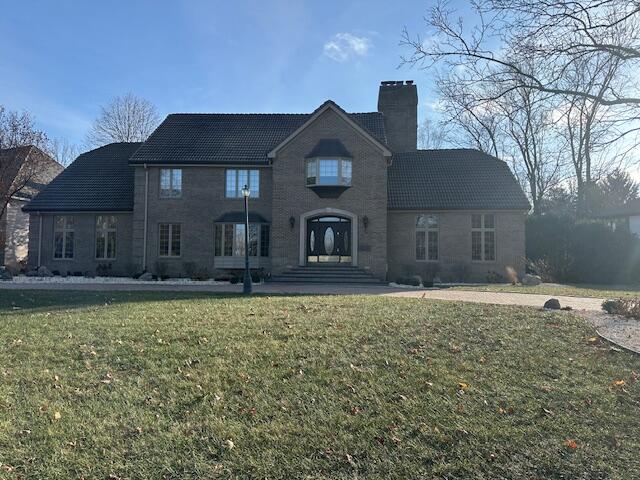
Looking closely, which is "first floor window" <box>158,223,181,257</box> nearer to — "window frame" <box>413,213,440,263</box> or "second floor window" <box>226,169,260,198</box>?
"second floor window" <box>226,169,260,198</box>

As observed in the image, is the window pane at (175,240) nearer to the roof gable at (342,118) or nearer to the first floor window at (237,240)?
the first floor window at (237,240)

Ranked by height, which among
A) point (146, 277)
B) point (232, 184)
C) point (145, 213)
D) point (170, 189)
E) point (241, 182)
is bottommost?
point (146, 277)

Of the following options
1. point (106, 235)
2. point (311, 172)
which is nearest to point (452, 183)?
point (311, 172)

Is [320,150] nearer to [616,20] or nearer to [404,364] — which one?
[616,20]

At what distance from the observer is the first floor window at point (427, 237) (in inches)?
951

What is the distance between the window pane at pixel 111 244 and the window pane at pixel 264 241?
851 centimetres

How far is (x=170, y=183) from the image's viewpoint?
24.8m

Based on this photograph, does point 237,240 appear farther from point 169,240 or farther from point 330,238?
point 330,238

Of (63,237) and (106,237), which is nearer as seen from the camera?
(106,237)

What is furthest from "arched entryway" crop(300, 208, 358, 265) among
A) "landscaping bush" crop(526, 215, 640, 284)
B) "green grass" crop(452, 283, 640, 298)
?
"landscaping bush" crop(526, 215, 640, 284)

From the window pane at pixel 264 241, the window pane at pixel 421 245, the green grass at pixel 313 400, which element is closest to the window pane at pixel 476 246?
the window pane at pixel 421 245

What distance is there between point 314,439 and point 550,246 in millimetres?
26770

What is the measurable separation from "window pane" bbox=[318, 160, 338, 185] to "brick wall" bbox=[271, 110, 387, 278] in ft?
2.71

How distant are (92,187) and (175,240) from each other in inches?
261
